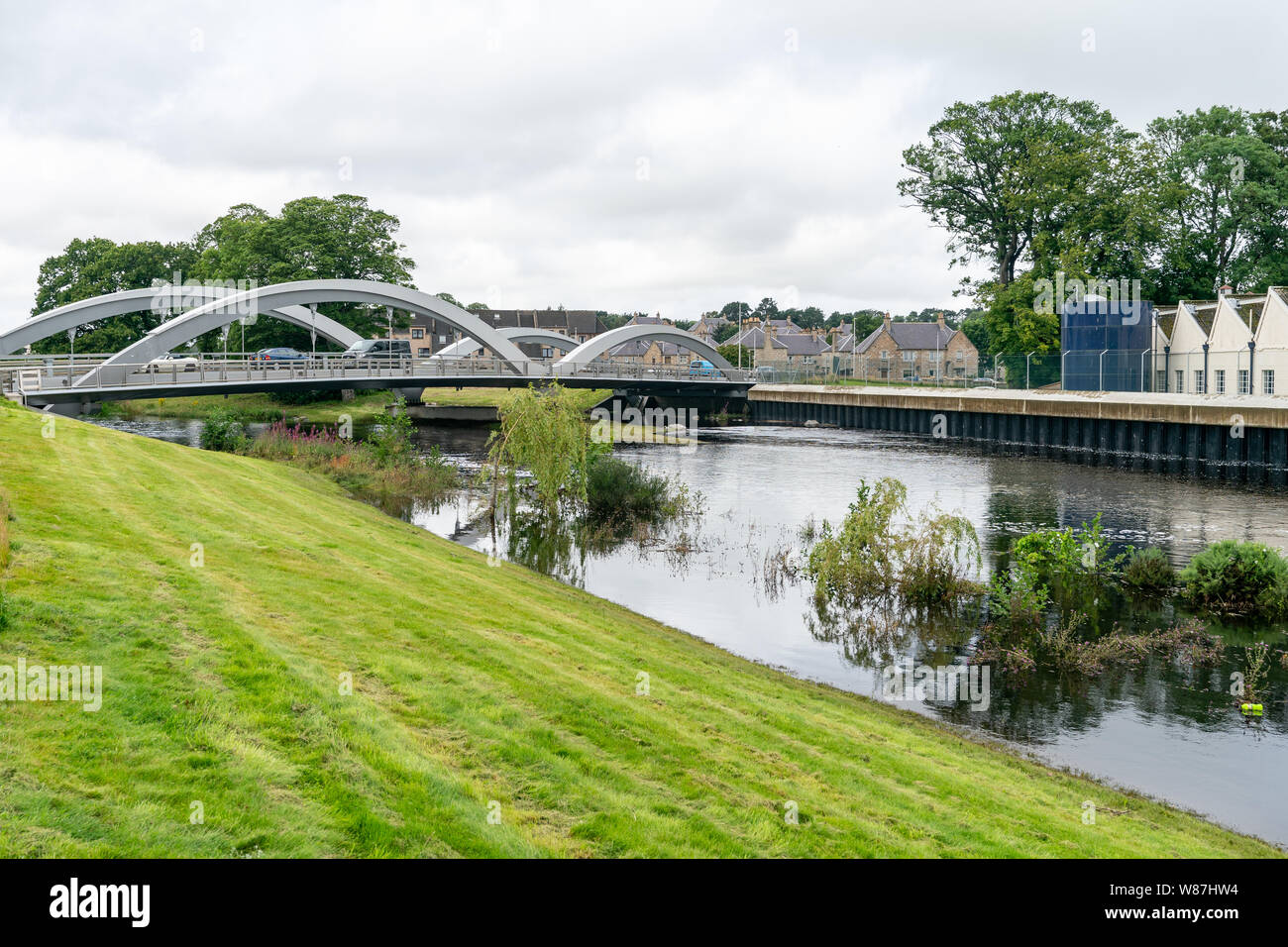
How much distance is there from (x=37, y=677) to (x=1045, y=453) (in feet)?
153

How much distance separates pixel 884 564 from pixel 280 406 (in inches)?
2185

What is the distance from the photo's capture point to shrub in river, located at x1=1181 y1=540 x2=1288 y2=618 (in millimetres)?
17422

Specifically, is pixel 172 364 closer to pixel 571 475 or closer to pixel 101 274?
pixel 571 475

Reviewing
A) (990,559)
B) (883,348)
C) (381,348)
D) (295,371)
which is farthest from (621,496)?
(883,348)

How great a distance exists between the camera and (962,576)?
1989 cm

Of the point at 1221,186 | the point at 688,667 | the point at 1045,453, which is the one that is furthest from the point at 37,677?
the point at 1221,186

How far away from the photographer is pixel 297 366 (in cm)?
5216

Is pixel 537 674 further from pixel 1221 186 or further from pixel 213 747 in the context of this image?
pixel 1221 186

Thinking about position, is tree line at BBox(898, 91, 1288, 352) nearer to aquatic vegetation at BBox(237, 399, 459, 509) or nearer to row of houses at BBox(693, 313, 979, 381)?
row of houses at BBox(693, 313, 979, 381)

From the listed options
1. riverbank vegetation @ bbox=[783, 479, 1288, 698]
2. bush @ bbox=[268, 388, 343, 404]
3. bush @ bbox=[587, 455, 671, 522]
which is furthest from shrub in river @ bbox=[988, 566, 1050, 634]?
bush @ bbox=[268, 388, 343, 404]

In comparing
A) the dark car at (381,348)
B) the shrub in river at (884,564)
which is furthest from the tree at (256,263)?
the shrub in river at (884,564)

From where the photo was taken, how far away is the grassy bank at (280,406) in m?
60.9

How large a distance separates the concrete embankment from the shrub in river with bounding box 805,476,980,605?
2179cm
